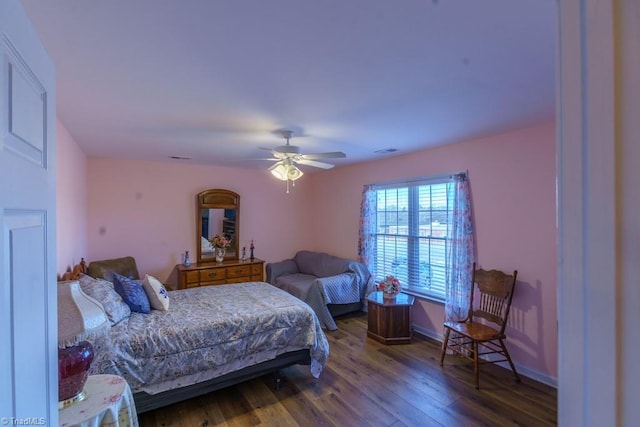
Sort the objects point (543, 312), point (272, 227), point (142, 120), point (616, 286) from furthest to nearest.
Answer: point (272, 227)
point (543, 312)
point (142, 120)
point (616, 286)

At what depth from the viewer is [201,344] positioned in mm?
2293

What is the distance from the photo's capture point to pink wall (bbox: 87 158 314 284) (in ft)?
13.4

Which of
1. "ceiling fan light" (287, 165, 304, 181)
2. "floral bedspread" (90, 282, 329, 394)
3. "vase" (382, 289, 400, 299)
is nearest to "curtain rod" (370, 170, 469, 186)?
"vase" (382, 289, 400, 299)

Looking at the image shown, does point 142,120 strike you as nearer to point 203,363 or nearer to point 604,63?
point 203,363

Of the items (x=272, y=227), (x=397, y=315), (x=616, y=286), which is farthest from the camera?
(x=272, y=227)

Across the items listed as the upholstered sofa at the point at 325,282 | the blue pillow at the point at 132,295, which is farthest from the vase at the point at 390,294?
the blue pillow at the point at 132,295

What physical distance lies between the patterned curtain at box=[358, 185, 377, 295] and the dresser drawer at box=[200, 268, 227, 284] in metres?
2.20

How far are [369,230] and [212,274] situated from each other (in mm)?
2525

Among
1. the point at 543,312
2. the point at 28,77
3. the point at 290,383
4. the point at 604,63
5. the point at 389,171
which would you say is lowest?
the point at 290,383

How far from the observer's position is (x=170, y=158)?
416 cm

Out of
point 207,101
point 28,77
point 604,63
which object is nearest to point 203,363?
point 207,101

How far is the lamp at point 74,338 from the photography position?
1356 millimetres

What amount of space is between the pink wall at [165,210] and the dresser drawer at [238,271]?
55cm

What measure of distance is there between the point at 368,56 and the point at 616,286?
1429 mm
